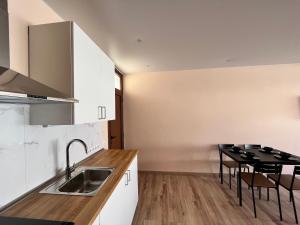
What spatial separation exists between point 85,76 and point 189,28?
4.52ft

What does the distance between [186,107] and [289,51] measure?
2.14 m

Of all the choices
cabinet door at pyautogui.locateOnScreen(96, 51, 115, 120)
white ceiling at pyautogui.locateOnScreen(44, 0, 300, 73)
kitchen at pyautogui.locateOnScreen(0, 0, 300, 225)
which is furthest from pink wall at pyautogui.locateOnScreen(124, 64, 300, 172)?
cabinet door at pyautogui.locateOnScreen(96, 51, 115, 120)

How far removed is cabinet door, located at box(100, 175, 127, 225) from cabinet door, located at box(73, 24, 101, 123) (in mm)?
673

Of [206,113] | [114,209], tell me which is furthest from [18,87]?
[206,113]

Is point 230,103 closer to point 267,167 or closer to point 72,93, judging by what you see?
point 267,167

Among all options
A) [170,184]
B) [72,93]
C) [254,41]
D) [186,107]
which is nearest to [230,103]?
[186,107]

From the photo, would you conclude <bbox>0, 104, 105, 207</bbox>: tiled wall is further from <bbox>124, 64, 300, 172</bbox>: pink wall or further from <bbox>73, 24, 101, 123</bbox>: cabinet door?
<bbox>124, 64, 300, 172</bbox>: pink wall

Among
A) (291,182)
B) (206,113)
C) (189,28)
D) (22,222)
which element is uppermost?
(189,28)

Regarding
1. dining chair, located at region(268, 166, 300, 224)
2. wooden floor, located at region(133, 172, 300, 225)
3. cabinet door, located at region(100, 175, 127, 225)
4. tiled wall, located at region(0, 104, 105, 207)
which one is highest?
tiled wall, located at region(0, 104, 105, 207)

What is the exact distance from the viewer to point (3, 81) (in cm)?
76

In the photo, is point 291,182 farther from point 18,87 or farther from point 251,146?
point 18,87

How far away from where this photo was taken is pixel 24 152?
1339 millimetres

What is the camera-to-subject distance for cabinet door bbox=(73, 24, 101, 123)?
55.5 inches

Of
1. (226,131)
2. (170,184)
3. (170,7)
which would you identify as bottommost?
(170,184)
